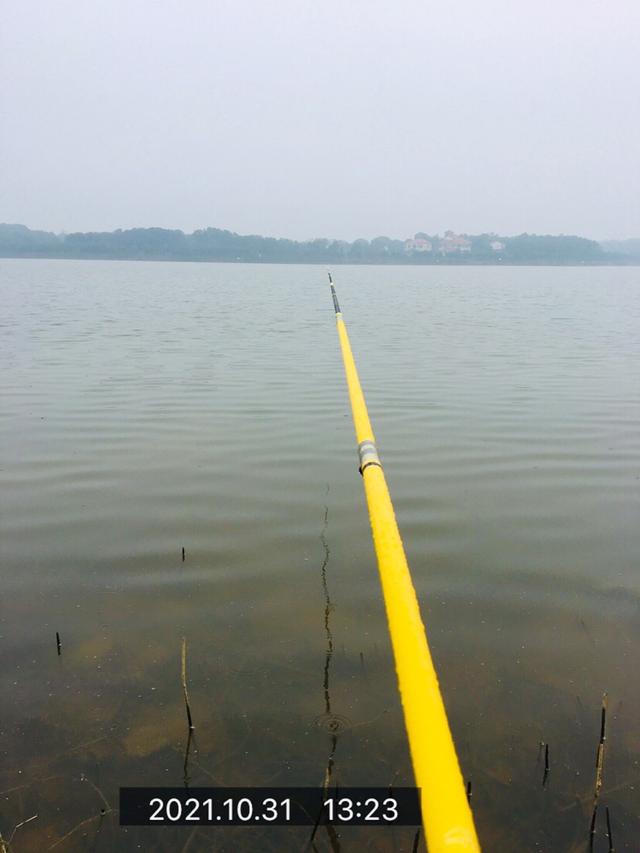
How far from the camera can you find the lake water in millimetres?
3334

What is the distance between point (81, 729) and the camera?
368 centimetres

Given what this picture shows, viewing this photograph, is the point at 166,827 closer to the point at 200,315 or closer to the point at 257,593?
the point at 257,593

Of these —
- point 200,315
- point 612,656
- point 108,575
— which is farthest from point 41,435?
point 200,315

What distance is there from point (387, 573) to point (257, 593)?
9.27ft

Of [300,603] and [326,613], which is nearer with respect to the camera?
[326,613]

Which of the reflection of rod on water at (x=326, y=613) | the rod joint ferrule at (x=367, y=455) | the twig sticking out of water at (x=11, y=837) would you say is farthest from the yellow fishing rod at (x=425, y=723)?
the twig sticking out of water at (x=11, y=837)
